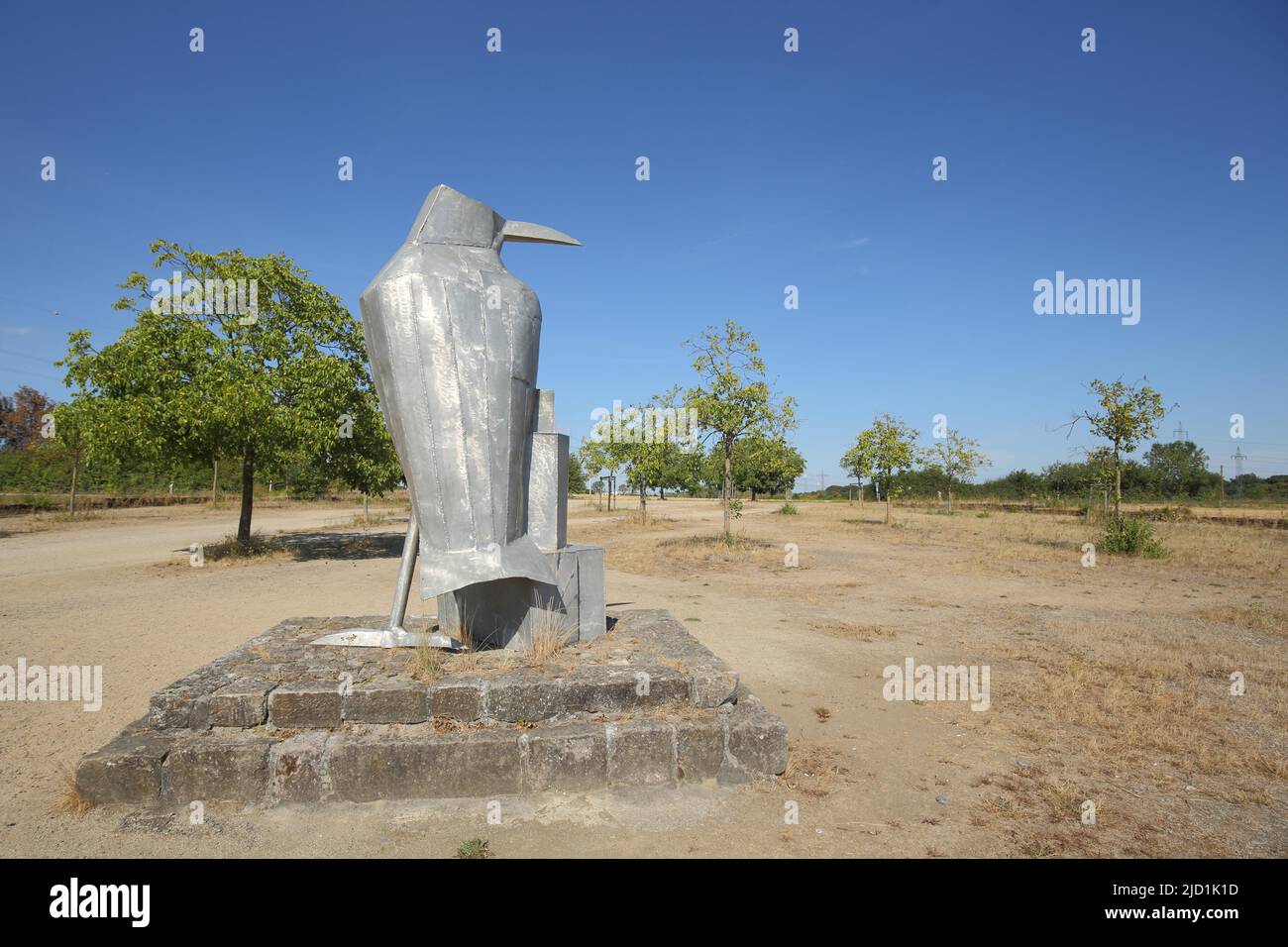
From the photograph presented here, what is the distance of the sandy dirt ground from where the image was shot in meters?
3.33

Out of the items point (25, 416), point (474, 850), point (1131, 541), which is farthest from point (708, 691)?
point (25, 416)

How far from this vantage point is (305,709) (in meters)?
3.79

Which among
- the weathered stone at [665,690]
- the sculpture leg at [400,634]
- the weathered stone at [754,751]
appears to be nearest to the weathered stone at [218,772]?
the sculpture leg at [400,634]

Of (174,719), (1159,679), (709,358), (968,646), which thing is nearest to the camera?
(174,719)

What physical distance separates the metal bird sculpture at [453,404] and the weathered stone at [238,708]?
109 centimetres

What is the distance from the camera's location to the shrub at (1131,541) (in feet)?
46.8

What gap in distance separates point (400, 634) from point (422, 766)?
121 centimetres

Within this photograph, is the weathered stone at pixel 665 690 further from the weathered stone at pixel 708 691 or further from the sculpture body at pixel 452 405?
the sculpture body at pixel 452 405

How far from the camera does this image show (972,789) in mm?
3896

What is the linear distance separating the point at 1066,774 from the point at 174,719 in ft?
17.2

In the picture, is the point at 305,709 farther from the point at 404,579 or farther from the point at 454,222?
the point at 454,222

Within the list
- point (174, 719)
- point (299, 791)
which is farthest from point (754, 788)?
point (174, 719)

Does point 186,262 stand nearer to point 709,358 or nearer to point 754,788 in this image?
point 709,358

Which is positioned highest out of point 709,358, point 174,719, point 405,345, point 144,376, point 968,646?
point 709,358
